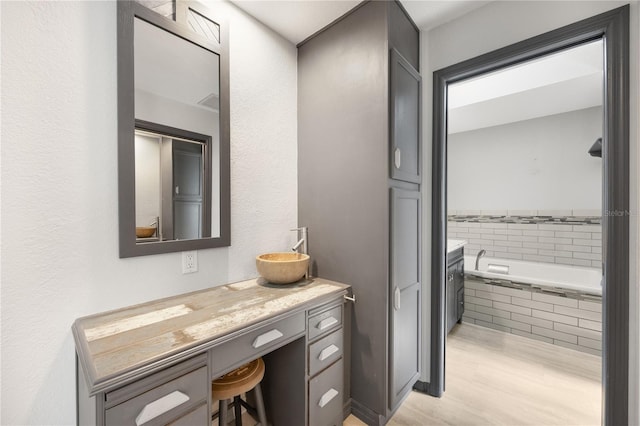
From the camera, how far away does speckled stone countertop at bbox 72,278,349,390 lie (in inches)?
30.6

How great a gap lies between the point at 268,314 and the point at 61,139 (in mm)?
1078

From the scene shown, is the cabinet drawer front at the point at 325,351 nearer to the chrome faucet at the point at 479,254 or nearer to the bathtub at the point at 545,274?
the bathtub at the point at 545,274

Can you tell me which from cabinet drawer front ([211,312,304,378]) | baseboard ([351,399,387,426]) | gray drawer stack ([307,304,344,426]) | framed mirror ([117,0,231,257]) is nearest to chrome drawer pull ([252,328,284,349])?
cabinet drawer front ([211,312,304,378])

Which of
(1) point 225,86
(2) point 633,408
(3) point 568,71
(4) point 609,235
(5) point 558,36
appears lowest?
(2) point 633,408

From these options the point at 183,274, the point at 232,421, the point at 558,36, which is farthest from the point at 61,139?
the point at 558,36

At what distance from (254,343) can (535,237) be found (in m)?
3.85

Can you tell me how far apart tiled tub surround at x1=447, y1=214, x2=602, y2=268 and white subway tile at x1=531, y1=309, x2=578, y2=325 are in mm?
1041

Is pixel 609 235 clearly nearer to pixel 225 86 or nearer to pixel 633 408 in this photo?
pixel 633 408

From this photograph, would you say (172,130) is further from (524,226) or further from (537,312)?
(524,226)

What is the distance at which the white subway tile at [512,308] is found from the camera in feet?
8.77

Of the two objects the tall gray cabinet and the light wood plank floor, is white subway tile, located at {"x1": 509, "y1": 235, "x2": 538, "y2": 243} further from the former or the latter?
the tall gray cabinet

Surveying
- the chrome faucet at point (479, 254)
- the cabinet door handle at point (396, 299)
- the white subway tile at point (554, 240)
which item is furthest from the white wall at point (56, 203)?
the white subway tile at point (554, 240)

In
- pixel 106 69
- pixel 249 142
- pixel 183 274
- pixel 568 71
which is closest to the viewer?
pixel 106 69

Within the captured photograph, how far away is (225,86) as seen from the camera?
1.51 m
